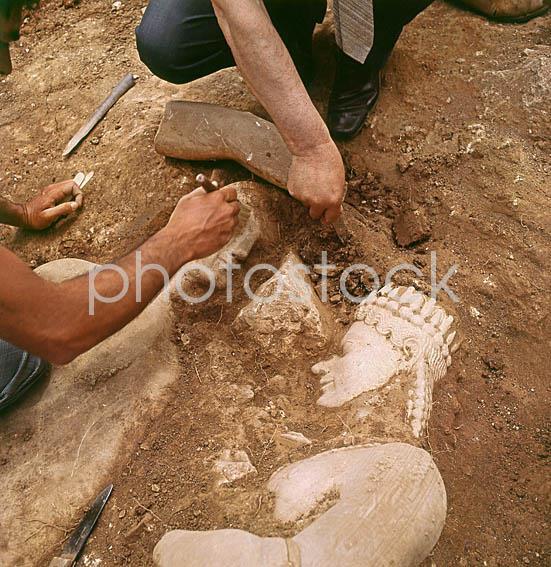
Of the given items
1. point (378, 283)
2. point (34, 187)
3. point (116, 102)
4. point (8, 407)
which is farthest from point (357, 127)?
point (8, 407)

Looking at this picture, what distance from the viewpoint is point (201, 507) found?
1750 millimetres

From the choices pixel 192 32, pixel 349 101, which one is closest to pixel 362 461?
pixel 349 101

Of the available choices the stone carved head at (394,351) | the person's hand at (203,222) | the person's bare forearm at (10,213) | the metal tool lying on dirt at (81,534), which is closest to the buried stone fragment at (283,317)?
the stone carved head at (394,351)

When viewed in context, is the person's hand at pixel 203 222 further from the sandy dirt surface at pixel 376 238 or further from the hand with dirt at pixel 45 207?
the hand with dirt at pixel 45 207

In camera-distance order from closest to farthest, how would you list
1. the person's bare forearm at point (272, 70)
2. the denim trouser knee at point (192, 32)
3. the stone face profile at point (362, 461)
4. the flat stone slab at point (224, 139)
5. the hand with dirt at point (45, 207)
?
the stone face profile at point (362, 461) < the person's bare forearm at point (272, 70) < the flat stone slab at point (224, 139) < the denim trouser knee at point (192, 32) < the hand with dirt at point (45, 207)

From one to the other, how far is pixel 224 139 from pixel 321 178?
734 mm

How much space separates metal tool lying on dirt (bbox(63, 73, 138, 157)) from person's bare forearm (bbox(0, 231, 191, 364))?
1.50 m

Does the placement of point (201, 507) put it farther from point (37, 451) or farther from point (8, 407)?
point (8, 407)

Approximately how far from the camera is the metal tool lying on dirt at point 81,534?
176 cm

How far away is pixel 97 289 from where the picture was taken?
184 centimetres

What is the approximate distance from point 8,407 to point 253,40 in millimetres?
1541

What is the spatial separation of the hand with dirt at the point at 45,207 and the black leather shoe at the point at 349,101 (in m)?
1.32

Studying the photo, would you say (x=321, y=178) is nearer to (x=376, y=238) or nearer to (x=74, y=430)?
(x=376, y=238)

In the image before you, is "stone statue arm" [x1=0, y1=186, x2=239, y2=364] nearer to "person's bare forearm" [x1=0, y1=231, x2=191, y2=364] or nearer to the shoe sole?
"person's bare forearm" [x1=0, y1=231, x2=191, y2=364]
